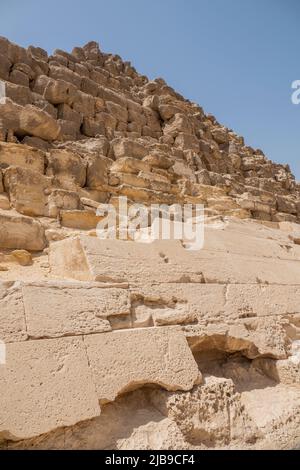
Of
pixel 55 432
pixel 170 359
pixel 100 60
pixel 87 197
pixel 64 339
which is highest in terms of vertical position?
pixel 100 60

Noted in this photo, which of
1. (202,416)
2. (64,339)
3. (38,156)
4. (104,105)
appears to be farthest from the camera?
(104,105)

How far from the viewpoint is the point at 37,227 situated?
13.2 feet

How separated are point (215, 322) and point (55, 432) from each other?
5.30 feet

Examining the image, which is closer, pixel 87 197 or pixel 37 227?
pixel 37 227

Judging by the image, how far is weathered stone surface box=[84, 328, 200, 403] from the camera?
6.82 feet

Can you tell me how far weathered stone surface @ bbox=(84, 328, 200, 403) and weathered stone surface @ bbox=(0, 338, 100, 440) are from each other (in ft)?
0.30

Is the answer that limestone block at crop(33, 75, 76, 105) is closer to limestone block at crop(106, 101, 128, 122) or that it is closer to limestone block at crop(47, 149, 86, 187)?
limestone block at crop(106, 101, 128, 122)

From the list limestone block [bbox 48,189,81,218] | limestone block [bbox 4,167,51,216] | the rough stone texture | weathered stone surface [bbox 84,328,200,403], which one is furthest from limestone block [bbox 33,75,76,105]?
weathered stone surface [bbox 84,328,200,403]

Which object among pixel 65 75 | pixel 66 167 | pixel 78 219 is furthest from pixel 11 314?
pixel 65 75

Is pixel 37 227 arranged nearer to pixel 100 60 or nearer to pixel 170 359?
pixel 170 359

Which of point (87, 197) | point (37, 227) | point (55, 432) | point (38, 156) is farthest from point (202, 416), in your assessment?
point (38, 156)

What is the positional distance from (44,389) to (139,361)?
669mm
